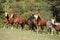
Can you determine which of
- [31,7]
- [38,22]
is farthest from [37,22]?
[31,7]

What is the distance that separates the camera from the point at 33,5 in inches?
945

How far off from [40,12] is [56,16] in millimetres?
1638

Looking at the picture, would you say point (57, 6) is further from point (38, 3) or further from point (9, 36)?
point (9, 36)

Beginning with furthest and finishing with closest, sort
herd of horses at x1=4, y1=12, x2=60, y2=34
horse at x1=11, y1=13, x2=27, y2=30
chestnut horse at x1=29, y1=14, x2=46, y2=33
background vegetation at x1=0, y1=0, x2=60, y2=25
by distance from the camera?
background vegetation at x1=0, y1=0, x2=60, y2=25 < horse at x1=11, y1=13, x2=27, y2=30 < chestnut horse at x1=29, y1=14, x2=46, y2=33 < herd of horses at x1=4, y1=12, x2=60, y2=34

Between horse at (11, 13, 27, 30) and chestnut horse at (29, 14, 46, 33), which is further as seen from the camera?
horse at (11, 13, 27, 30)

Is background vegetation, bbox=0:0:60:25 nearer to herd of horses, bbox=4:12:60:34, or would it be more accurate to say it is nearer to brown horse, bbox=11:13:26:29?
herd of horses, bbox=4:12:60:34

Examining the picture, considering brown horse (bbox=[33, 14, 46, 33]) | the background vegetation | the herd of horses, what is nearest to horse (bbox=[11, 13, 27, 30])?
the herd of horses

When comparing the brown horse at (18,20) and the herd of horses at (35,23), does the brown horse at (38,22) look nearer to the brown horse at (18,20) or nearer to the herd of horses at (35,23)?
the herd of horses at (35,23)

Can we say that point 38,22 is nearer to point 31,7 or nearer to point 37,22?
point 37,22

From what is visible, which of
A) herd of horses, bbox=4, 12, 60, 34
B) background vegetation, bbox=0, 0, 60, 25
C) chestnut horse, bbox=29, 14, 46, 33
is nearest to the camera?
herd of horses, bbox=4, 12, 60, 34

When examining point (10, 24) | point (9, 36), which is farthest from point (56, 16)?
point (9, 36)

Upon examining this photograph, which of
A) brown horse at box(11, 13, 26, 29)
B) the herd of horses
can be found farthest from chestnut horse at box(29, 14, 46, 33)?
brown horse at box(11, 13, 26, 29)

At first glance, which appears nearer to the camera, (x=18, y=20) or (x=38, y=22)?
(x=38, y=22)

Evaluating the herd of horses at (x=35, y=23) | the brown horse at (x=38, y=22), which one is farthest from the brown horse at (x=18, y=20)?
the brown horse at (x=38, y=22)
